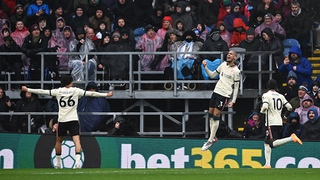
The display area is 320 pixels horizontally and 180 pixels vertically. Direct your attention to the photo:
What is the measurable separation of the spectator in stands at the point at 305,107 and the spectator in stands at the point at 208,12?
4874 millimetres

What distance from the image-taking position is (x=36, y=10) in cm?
2980

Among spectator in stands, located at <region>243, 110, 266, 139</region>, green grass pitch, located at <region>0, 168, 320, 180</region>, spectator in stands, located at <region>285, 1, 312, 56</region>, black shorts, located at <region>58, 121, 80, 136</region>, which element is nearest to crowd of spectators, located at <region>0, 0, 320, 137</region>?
spectator in stands, located at <region>285, 1, 312, 56</region>

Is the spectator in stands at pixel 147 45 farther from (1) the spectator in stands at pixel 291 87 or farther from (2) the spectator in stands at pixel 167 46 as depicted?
(1) the spectator in stands at pixel 291 87

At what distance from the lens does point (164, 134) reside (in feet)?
90.3

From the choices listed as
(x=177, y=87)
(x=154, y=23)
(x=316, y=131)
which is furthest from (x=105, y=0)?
(x=316, y=131)

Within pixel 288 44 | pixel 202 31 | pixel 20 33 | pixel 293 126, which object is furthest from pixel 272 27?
pixel 20 33

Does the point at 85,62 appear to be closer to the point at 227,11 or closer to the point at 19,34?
the point at 19,34

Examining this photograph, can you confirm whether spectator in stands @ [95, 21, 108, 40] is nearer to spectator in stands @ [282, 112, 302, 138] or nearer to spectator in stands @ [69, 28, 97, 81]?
spectator in stands @ [69, 28, 97, 81]

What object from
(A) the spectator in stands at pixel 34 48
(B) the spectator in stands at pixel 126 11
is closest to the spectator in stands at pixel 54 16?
(A) the spectator in stands at pixel 34 48

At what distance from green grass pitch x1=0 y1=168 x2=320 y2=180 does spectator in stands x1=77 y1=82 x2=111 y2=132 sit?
5.17 metres

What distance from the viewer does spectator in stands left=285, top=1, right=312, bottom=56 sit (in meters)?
28.7

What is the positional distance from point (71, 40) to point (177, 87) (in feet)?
9.97

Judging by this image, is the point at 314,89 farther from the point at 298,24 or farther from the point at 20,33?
the point at 20,33

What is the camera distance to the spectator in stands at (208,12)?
30000 millimetres
